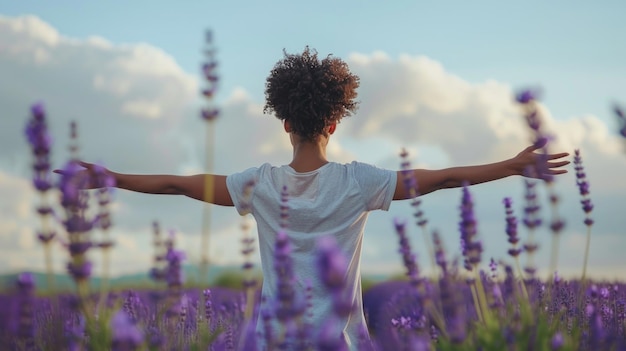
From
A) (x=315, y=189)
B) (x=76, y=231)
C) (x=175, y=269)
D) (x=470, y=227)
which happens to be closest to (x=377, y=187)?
(x=315, y=189)

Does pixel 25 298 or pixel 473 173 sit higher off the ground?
pixel 473 173

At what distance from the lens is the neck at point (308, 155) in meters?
3.64

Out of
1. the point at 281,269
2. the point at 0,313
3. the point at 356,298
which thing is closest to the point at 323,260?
the point at 281,269

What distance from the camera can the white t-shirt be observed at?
340cm

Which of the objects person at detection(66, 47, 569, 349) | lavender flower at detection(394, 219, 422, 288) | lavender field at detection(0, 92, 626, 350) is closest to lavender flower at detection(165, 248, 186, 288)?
lavender field at detection(0, 92, 626, 350)

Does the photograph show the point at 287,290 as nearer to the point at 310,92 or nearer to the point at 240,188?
the point at 240,188

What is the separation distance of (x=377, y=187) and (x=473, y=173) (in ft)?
1.60

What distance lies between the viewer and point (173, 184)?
375 centimetres

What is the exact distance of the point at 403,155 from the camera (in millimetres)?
3250

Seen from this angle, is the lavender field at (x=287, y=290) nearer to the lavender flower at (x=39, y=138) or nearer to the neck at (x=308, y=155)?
the lavender flower at (x=39, y=138)

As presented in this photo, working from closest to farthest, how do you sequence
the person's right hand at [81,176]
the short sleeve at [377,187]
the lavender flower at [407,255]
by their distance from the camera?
the person's right hand at [81,176] < the lavender flower at [407,255] < the short sleeve at [377,187]

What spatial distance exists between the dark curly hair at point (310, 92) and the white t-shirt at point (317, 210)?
15.0 inches

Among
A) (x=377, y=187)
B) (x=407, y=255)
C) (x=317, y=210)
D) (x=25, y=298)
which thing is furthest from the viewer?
(x=377, y=187)

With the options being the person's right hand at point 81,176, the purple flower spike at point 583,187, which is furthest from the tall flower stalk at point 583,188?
the person's right hand at point 81,176
